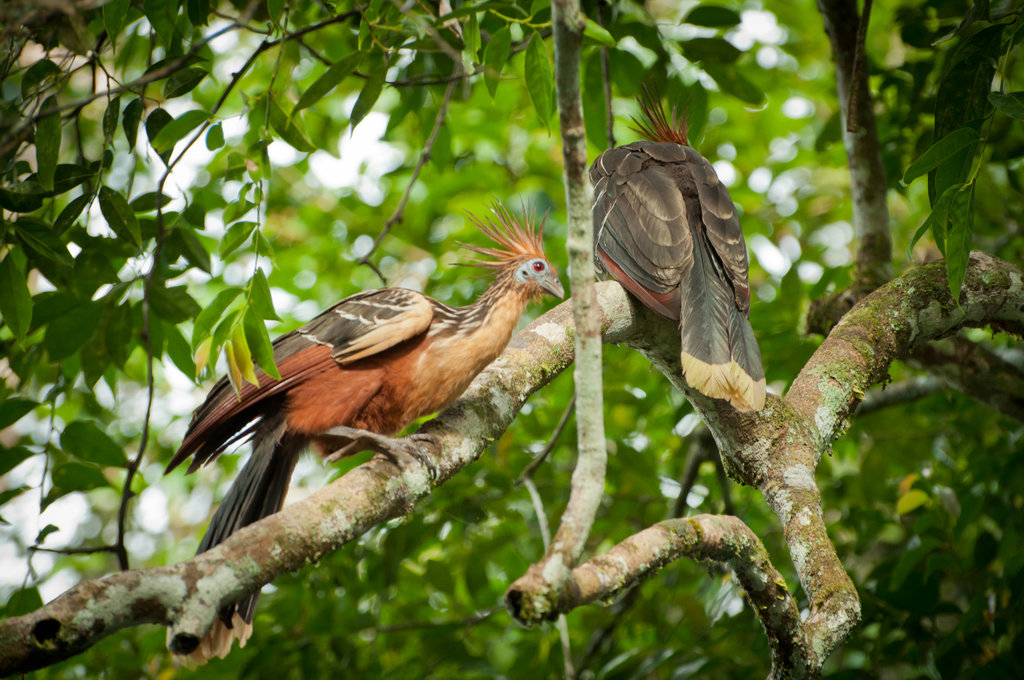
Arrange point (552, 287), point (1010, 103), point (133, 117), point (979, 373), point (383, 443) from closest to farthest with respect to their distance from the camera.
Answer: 1. point (1010, 103)
2. point (383, 443)
3. point (133, 117)
4. point (979, 373)
5. point (552, 287)

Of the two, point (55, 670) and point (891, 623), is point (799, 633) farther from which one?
point (55, 670)

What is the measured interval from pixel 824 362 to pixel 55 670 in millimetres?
3638

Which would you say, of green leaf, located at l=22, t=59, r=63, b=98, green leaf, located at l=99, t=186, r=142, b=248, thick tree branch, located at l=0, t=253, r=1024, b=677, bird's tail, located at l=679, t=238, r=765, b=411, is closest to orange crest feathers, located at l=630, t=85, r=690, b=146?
bird's tail, located at l=679, t=238, r=765, b=411

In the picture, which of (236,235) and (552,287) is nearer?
(236,235)

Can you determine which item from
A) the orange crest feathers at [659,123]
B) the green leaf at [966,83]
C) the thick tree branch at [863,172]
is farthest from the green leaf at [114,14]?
the thick tree branch at [863,172]

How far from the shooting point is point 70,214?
2.26 m

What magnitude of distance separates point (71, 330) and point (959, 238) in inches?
111

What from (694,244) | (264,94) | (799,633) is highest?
(264,94)

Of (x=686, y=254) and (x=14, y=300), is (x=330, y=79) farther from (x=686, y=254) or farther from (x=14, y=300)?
(x=686, y=254)

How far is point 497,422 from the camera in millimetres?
2193

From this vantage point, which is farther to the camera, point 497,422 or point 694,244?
point 694,244

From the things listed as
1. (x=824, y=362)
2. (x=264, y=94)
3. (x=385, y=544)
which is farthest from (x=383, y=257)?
(x=824, y=362)

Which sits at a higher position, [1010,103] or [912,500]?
[1010,103]

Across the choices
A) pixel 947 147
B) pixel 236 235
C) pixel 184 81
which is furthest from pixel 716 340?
pixel 184 81
